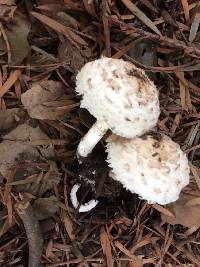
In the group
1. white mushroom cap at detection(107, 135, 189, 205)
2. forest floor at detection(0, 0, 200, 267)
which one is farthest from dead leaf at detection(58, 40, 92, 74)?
white mushroom cap at detection(107, 135, 189, 205)

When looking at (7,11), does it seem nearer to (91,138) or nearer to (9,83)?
(9,83)

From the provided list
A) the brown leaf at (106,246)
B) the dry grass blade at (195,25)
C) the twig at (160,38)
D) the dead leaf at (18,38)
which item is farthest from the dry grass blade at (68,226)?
the dry grass blade at (195,25)

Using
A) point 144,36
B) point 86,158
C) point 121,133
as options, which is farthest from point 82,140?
point 144,36

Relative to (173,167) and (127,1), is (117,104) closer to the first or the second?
(173,167)

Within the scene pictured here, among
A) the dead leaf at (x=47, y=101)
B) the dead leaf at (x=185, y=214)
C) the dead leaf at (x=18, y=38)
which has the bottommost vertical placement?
the dead leaf at (x=185, y=214)

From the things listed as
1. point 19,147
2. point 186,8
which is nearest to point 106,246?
point 19,147

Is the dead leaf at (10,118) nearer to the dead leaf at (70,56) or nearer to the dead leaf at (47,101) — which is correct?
the dead leaf at (47,101)
